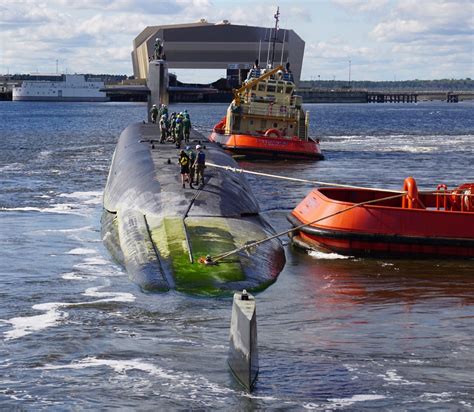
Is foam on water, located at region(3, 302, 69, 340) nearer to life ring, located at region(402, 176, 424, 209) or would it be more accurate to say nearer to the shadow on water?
the shadow on water

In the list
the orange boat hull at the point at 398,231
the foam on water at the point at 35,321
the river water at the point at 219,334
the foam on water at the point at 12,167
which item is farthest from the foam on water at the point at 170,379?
the foam on water at the point at 12,167

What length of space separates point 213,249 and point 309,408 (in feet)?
32.3

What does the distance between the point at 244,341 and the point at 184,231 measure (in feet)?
35.3

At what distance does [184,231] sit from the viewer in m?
28.8

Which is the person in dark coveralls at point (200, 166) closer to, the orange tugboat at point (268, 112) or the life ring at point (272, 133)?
the orange tugboat at point (268, 112)

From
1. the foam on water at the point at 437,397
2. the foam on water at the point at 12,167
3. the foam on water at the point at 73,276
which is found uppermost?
the foam on water at the point at 73,276

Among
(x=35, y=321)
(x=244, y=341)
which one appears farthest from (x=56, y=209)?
(x=244, y=341)

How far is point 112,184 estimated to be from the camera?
41.6 m

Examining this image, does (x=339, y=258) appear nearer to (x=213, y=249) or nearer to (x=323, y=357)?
(x=213, y=249)

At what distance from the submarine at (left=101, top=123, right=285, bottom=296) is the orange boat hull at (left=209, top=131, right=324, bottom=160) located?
2372 cm

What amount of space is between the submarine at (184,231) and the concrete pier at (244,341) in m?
5.57

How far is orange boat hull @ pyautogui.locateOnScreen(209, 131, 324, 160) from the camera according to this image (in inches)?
2542

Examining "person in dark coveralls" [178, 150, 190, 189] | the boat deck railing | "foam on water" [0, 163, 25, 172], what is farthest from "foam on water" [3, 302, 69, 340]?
the boat deck railing

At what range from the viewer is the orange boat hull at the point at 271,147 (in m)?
64.6
